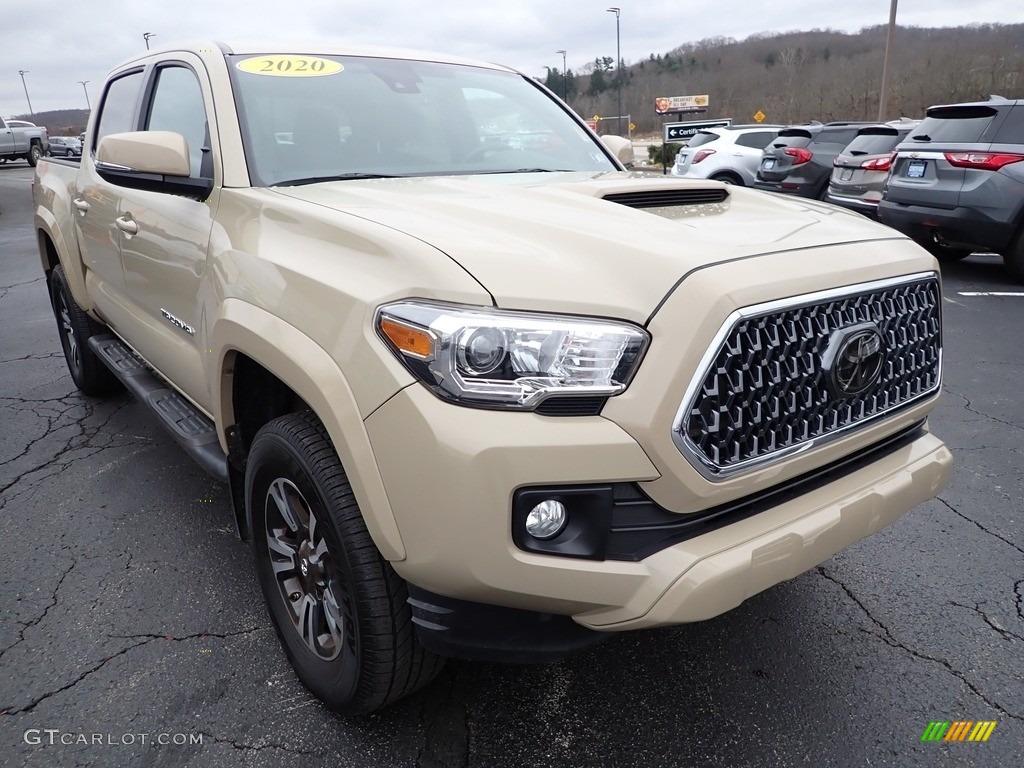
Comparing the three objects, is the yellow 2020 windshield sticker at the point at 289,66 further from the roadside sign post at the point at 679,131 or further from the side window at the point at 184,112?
the roadside sign post at the point at 679,131

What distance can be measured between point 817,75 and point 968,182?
8148 centimetres

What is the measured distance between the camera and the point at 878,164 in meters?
9.48

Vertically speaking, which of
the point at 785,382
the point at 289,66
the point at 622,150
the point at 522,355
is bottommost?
the point at 785,382

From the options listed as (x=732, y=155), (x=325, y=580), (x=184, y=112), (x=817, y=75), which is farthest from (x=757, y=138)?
(x=817, y=75)

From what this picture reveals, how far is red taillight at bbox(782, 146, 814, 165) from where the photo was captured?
11633 mm

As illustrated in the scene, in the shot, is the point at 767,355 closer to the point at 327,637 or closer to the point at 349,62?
the point at 327,637

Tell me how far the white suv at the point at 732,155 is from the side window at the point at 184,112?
1227cm

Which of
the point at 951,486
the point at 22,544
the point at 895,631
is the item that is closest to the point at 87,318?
the point at 22,544

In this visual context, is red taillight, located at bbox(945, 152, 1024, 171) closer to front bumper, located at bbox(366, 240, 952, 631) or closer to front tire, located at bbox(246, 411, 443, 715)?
front bumper, located at bbox(366, 240, 952, 631)

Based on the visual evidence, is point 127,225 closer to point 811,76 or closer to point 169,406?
point 169,406

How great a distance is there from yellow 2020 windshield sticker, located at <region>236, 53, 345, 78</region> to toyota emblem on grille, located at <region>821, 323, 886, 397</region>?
211 cm

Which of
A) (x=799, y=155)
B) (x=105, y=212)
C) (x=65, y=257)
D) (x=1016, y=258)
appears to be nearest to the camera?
(x=105, y=212)

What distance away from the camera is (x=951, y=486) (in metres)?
3.54

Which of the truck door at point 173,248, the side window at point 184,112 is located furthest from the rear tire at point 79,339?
the side window at point 184,112
